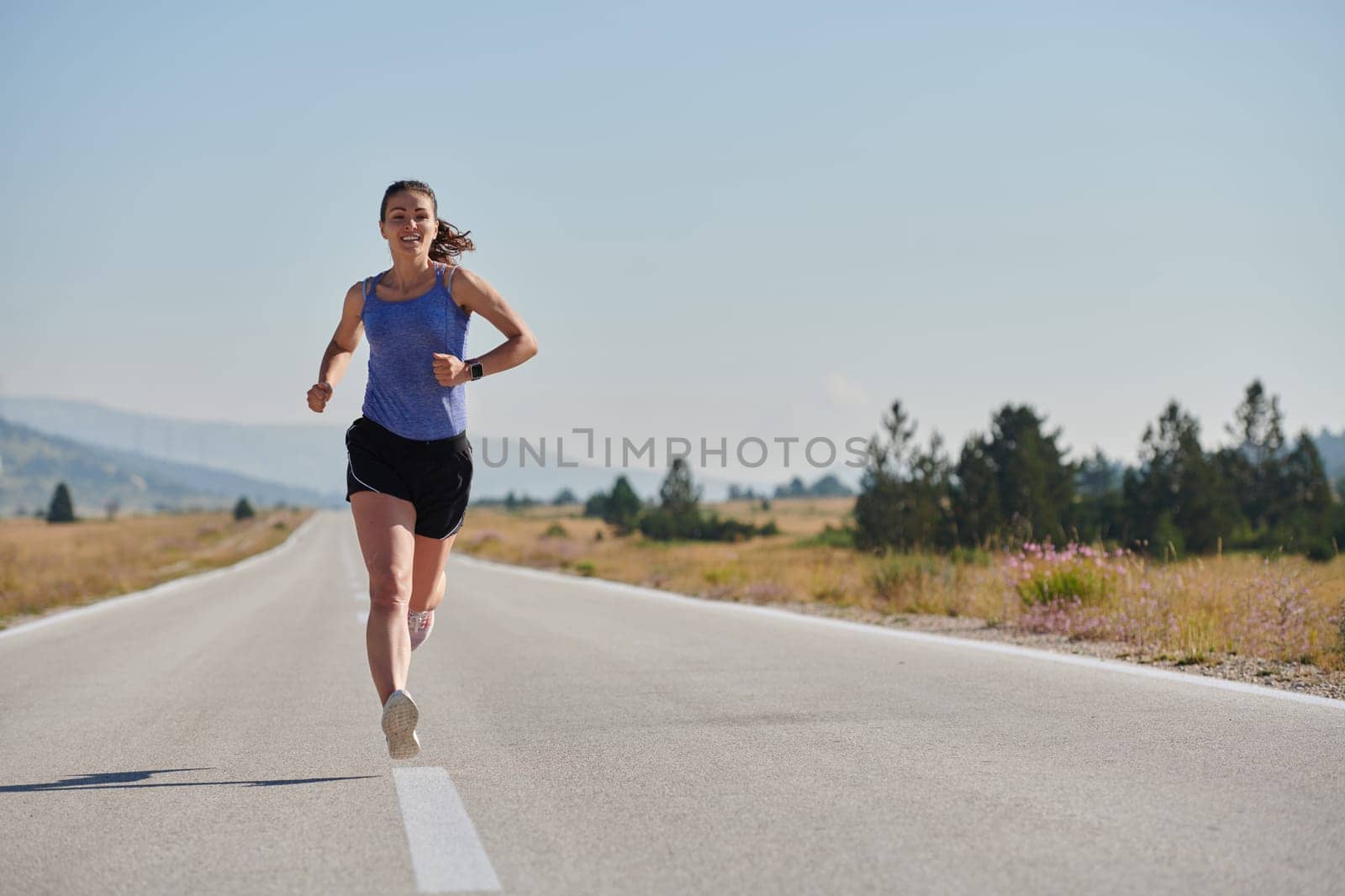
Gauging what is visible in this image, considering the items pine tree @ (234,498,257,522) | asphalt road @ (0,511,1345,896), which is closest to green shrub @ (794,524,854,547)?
asphalt road @ (0,511,1345,896)

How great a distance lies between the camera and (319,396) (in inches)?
198

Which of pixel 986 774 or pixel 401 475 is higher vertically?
pixel 401 475

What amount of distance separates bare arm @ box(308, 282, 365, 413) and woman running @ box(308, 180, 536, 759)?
0.08 meters

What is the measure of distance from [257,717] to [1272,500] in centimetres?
6000

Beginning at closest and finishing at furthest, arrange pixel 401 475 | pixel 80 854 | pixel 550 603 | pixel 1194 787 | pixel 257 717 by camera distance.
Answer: pixel 80 854
pixel 1194 787
pixel 401 475
pixel 257 717
pixel 550 603

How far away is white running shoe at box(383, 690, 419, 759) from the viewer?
434 centimetres

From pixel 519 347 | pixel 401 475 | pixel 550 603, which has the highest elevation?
pixel 519 347

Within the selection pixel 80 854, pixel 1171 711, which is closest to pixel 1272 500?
pixel 1171 711

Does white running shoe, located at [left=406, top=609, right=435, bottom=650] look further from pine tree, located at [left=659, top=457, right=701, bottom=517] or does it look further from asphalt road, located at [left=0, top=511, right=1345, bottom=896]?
pine tree, located at [left=659, top=457, right=701, bottom=517]

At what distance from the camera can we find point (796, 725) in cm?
549

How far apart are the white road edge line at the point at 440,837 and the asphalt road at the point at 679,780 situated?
0.01 meters

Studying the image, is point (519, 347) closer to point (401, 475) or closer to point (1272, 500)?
point (401, 475)

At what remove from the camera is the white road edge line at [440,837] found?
3.11 m

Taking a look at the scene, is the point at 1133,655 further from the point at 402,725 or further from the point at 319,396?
the point at 319,396
